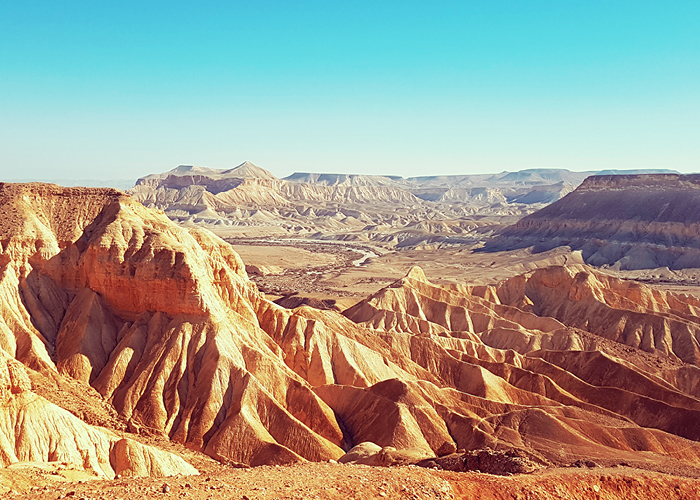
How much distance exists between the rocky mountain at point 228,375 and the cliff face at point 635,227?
10088 centimetres

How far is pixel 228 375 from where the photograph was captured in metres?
47.4

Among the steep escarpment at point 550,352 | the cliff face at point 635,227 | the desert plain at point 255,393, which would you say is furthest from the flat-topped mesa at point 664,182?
the desert plain at point 255,393

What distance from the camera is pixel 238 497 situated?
21.6 metres

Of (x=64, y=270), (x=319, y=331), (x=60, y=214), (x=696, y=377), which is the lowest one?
(x=696, y=377)

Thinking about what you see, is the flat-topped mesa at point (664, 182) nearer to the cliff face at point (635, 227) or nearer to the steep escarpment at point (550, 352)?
the cliff face at point (635, 227)

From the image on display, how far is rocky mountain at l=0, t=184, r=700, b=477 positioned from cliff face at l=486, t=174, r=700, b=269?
101 meters

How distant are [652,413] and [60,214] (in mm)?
54935

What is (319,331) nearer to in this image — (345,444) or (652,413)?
(345,444)

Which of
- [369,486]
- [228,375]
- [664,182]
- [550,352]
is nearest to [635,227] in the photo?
[664,182]

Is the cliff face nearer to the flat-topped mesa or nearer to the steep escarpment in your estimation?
the flat-topped mesa

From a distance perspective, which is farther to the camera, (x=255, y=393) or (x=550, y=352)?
(x=550, y=352)

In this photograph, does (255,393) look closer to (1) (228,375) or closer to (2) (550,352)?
(1) (228,375)

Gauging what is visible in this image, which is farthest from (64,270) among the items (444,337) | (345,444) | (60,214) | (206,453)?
(444,337)

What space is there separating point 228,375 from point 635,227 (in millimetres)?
154599
